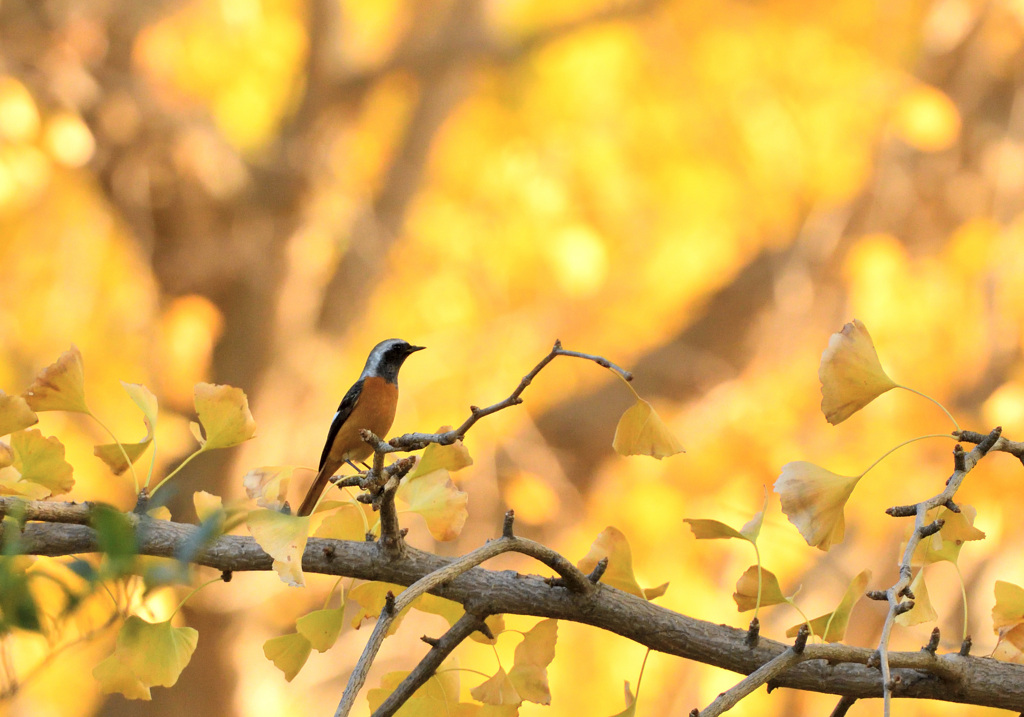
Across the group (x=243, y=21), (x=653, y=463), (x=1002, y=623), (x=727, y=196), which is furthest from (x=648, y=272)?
(x=1002, y=623)

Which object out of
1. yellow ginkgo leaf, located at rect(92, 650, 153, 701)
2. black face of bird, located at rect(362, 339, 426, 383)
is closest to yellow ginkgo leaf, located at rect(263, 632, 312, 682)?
yellow ginkgo leaf, located at rect(92, 650, 153, 701)

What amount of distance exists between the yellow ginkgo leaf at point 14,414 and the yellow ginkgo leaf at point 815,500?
83 centimetres

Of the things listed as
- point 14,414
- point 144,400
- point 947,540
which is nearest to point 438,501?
point 144,400

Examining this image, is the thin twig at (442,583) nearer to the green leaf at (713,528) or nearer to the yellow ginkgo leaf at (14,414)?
the green leaf at (713,528)

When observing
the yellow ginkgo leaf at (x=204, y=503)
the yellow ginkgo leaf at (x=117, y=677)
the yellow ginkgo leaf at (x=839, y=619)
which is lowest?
the yellow ginkgo leaf at (x=117, y=677)

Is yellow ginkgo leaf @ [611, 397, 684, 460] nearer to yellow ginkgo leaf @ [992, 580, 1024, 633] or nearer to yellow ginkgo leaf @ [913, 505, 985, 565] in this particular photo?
yellow ginkgo leaf @ [913, 505, 985, 565]

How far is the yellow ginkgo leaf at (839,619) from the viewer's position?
975 mm

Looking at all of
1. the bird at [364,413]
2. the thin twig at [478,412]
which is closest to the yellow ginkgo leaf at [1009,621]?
the thin twig at [478,412]

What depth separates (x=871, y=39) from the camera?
6074 mm

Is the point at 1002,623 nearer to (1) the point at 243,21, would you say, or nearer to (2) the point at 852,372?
(2) the point at 852,372

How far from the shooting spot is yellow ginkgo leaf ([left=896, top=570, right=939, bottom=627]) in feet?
3.38

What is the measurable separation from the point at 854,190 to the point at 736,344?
125cm

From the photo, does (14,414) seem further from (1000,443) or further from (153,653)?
(1000,443)

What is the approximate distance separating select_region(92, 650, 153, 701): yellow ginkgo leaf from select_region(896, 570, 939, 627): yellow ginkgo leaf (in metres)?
0.89
